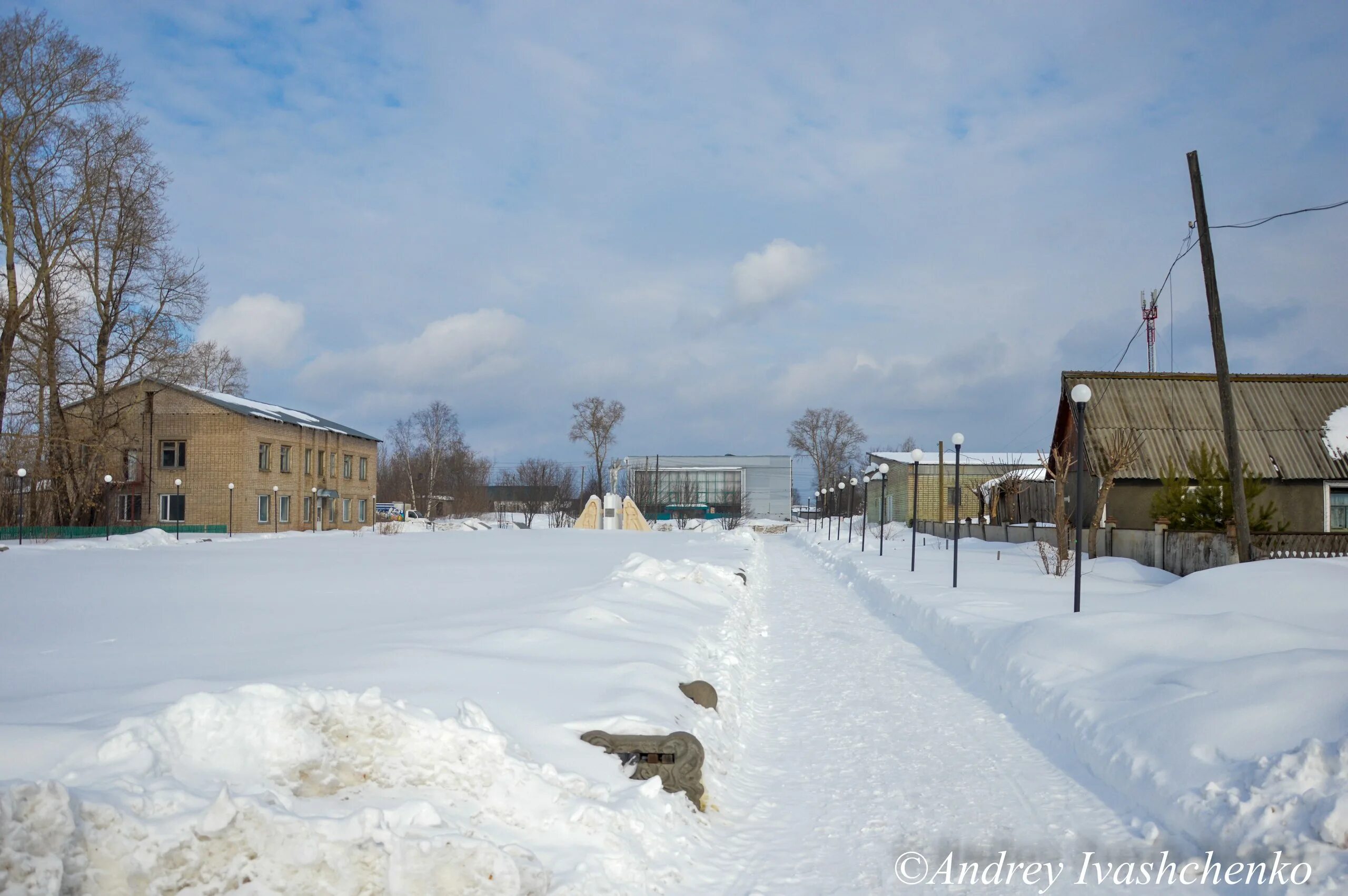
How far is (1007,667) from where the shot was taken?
1033cm

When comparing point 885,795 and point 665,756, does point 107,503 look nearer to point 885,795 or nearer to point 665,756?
point 665,756

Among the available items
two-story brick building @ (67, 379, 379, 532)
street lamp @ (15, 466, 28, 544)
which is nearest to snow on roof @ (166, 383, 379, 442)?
two-story brick building @ (67, 379, 379, 532)

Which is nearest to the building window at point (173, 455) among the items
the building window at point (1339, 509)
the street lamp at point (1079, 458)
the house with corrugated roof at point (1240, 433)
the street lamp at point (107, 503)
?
the street lamp at point (107, 503)

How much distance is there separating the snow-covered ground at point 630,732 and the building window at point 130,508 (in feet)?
143

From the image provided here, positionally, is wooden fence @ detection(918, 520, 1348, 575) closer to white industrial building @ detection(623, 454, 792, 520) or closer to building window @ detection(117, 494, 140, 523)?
building window @ detection(117, 494, 140, 523)

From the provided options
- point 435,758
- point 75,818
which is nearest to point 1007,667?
point 435,758

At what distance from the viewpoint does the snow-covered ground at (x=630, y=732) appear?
13.1ft

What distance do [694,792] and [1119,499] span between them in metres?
28.4

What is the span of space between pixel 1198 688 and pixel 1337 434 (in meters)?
28.3

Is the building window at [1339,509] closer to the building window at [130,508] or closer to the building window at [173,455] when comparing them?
the building window at [173,455]

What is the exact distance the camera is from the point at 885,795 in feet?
21.1

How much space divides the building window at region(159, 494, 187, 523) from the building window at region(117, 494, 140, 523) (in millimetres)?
1340

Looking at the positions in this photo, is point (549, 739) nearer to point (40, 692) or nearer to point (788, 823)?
point (788, 823)

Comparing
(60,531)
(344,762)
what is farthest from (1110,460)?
(60,531)
